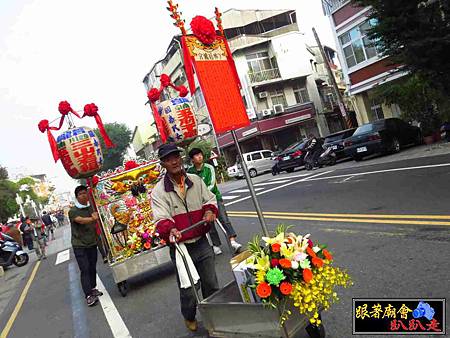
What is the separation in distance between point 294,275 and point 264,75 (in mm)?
34739

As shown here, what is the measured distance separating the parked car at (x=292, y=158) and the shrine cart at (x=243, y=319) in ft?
60.6

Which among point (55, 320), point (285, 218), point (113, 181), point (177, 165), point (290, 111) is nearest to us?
point (177, 165)

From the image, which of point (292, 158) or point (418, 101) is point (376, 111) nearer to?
point (292, 158)

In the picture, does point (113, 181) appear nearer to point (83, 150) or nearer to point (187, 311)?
point (83, 150)

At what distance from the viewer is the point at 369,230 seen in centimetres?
650

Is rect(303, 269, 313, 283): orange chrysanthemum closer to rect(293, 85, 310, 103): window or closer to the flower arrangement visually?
the flower arrangement

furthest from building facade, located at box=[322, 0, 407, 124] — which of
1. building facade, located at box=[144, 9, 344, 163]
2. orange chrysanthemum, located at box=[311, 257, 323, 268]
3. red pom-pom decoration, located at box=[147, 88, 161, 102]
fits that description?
orange chrysanthemum, located at box=[311, 257, 323, 268]

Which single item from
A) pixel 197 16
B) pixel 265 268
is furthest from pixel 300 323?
pixel 197 16

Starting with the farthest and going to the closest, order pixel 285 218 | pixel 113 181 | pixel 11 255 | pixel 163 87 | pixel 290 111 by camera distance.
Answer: pixel 290 111, pixel 11 255, pixel 285 218, pixel 163 87, pixel 113 181

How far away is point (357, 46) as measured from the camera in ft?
77.1

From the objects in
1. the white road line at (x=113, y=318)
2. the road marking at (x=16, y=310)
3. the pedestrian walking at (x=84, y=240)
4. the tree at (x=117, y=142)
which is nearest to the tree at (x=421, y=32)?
the pedestrian walking at (x=84, y=240)

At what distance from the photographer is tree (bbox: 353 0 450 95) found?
11.5 m

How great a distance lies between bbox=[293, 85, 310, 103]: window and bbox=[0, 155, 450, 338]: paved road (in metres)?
26.7

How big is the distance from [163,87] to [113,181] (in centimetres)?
216
